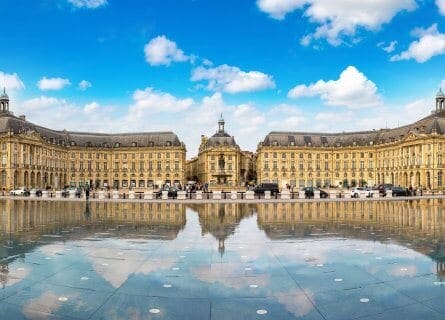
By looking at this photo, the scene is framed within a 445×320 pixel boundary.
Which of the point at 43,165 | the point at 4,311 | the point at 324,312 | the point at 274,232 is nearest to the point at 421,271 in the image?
the point at 324,312

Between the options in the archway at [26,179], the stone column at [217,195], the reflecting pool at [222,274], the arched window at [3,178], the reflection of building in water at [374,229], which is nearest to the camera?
the reflecting pool at [222,274]

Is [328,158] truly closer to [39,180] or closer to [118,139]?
[118,139]

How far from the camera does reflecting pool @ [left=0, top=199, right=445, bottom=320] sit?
29.0 ft

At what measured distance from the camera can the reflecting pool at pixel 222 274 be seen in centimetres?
883

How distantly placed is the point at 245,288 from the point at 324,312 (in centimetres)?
223

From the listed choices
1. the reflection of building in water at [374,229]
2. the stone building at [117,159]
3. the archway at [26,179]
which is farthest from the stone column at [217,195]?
the stone building at [117,159]

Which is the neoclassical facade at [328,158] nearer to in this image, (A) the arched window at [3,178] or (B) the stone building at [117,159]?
(B) the stone building at [117,159]

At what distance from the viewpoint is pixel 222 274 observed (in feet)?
38.3

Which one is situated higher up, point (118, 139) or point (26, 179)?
point (118, 139)

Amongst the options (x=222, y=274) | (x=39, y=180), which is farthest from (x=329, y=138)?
(x=222, y=274)

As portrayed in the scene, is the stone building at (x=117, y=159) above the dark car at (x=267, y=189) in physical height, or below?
above

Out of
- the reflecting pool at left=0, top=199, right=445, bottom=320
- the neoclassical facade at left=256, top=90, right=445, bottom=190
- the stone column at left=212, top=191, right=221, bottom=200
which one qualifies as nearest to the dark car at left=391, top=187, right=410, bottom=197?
the stone column at left=212, top=191, right=221, bottom=200

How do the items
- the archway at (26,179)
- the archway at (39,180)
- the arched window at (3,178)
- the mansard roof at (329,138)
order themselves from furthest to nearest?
1. the mansard roof at (329,138)
2. the archway at (39,180)
3. the archway at (26,179)
4. the arched window at (3,178)

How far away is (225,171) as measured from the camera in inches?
4985
